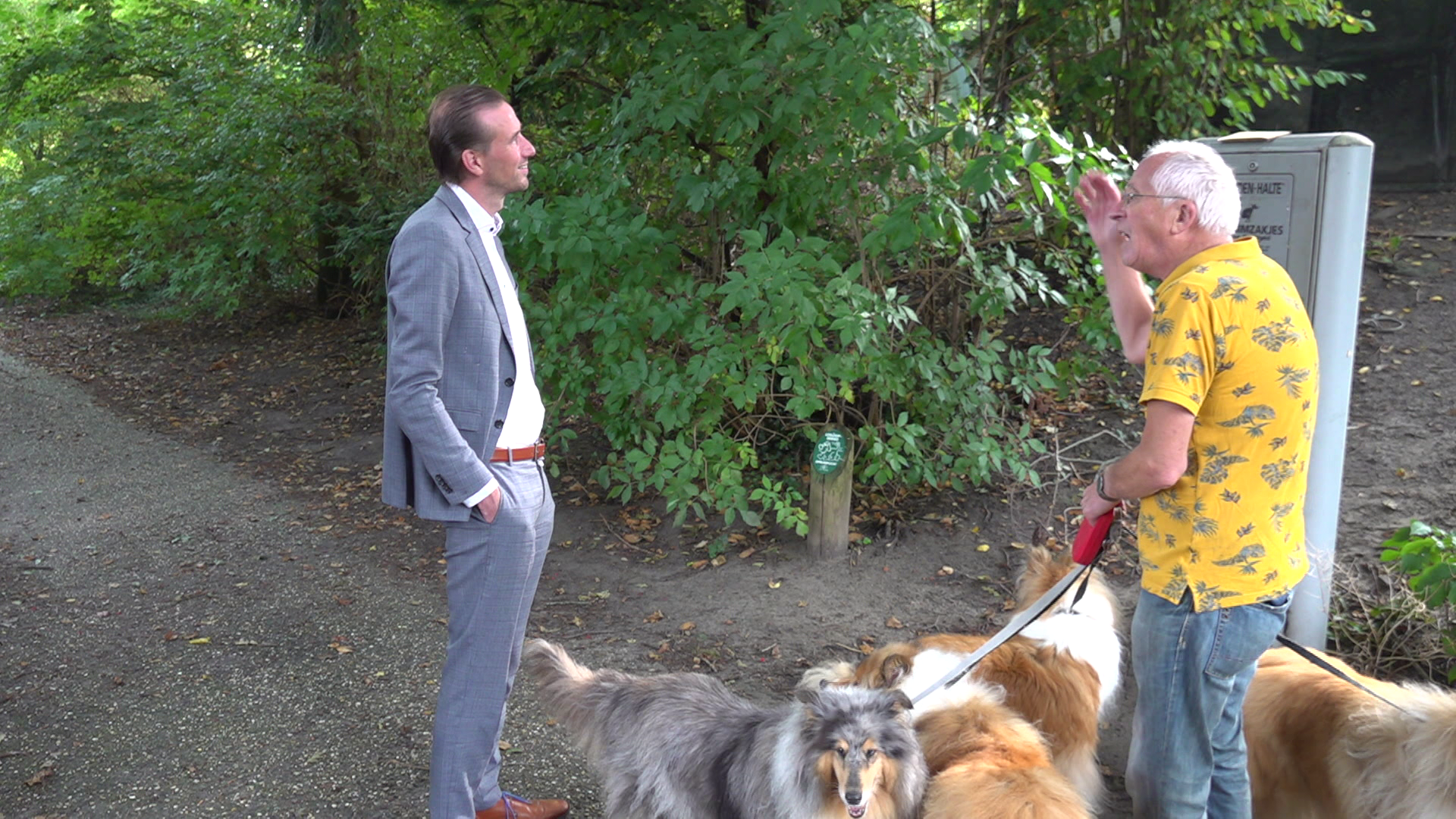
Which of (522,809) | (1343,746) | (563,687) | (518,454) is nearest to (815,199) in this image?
(518,454)

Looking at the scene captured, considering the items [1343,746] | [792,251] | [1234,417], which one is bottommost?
[1343,746]

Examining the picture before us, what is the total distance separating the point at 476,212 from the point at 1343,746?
276 centimetres

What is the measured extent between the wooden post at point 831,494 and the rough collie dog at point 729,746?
2167mm

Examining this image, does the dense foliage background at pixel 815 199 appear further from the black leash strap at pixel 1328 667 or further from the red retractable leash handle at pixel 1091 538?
the black leash strap at pixel 1328 667

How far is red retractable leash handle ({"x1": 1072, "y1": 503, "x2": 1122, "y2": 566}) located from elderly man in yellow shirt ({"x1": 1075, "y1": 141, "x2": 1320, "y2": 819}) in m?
0.10

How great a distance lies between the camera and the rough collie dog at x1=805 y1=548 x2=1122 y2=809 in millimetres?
3396

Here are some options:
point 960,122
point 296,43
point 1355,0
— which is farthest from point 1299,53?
point 296,43

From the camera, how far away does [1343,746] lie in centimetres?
278

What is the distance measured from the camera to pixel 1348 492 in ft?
18.3

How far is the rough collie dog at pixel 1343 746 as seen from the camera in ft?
8.30

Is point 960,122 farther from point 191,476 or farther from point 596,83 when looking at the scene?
point 191,476

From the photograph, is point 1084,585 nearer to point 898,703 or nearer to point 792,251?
point 898,703

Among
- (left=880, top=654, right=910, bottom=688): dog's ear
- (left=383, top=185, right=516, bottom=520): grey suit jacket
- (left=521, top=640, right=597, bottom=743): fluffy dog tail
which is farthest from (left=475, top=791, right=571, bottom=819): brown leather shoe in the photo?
(left=880, top=654, right=910, bottom=688): dog's ear

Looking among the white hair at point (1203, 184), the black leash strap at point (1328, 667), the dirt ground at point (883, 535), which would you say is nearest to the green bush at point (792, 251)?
the dirt ground at point (883, 535)
